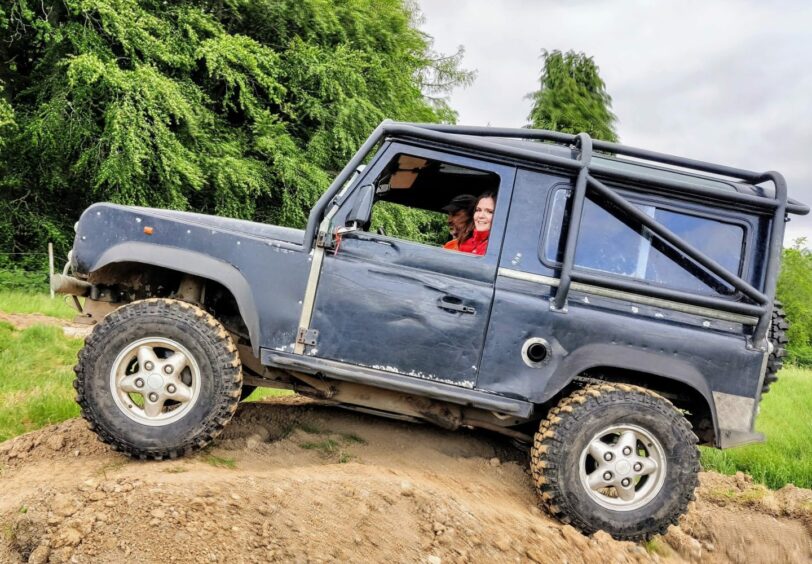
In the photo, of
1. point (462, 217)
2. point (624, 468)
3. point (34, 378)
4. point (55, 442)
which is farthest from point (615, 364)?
point (34, 378)

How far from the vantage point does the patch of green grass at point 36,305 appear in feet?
33.2

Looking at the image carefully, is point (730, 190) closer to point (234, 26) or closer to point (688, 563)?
point (688, 563)

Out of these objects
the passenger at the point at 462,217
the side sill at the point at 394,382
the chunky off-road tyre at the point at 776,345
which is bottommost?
the side sill at the point at 394,382

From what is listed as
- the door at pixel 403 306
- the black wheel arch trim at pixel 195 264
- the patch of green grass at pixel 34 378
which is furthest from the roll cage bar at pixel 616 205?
the patch of green grass at pixel 34 378

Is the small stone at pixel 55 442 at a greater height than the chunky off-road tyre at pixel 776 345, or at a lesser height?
lesser

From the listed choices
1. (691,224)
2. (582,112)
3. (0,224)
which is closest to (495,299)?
(691,224)

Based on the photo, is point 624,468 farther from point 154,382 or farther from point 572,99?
point 572,99

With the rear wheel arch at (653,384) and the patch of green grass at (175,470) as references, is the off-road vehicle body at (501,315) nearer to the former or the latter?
the rear wheel arch at (653,384)

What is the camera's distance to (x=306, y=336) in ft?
13.5

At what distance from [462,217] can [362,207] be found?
4.34ft

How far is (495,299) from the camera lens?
13.7 feet

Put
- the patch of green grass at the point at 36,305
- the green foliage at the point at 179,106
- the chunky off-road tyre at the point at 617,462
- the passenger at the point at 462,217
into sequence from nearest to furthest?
1. the chunky off-road tyre at the point at 617,462
2. the passenger at the point at 462,217
3. the patch of green grass at the point at 36,305
4. the green foliage at the point at 179,106

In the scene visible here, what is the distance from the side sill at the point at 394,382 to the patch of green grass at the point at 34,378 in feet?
7.86

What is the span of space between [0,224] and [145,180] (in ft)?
12.9
